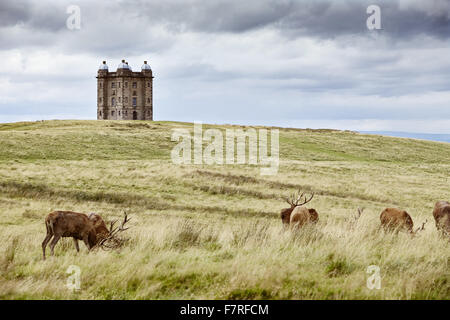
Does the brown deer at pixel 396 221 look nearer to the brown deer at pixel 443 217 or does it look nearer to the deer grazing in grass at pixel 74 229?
the brown deer at pixel 443 217

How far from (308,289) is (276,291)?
0.47 metres

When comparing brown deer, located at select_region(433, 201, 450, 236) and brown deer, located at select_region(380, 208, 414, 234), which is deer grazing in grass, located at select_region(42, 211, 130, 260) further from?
brown deer, located at select_region(433, 201, 450, 236)

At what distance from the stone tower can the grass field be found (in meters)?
62.1

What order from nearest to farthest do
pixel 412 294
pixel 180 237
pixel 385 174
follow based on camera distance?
pixel 412 294 → pixel 180 237 → pixel 385 174

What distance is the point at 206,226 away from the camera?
1357 centimetres

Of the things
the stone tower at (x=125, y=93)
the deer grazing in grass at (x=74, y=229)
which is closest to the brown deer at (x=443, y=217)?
the deer grazing in grass at (x=74, y=229)

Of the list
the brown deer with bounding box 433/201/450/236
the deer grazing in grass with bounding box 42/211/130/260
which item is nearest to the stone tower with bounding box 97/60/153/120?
the brown deer with bounding box 433/201/450/236

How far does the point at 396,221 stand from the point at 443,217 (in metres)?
1.20

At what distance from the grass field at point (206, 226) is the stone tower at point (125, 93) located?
62052mm

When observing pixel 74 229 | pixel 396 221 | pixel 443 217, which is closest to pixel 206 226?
pixel 74 229

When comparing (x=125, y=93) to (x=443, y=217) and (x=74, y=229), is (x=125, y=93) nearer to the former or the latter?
(x=443, y=217)

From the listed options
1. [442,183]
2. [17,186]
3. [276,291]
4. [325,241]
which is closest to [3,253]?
[276,291]

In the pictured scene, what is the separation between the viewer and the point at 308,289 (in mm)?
6242
